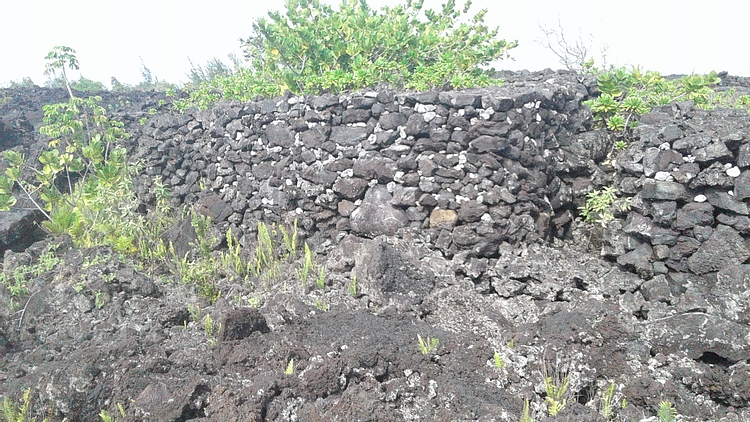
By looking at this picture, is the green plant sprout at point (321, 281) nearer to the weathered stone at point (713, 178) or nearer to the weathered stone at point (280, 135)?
the weathered stone at point (280, 135)

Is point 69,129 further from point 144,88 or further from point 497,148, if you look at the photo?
point 144,88

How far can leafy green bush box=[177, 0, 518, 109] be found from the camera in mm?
6965

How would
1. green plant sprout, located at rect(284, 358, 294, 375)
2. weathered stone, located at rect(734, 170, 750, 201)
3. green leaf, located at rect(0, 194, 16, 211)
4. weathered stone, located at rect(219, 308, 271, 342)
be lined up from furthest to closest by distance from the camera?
green leaf, located at rect(0, 194, 16, 211), weathered stone, located at rect(734, 170, 750, 201), weathered stone, located at rect(219, 308, 271, 342), green plant sprout, located at rect(284, 358, 294, 375)

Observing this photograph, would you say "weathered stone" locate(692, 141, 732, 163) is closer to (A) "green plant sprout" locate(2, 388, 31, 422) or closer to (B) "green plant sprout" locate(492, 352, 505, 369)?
(B) "green plant sprout" locate(492, 352, 505, 369)

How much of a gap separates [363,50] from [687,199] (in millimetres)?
4550

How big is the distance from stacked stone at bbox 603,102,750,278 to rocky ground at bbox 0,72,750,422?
17 millimetres

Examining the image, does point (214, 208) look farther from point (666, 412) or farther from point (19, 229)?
point (666, 412)

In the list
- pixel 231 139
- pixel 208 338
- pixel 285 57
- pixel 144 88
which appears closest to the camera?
pixel 208 338

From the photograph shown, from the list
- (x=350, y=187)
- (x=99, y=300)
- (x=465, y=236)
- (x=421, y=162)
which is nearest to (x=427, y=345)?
(x=465, y=236)

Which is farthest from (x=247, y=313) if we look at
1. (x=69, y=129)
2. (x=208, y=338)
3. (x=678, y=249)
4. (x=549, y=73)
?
(x=549, y=73)

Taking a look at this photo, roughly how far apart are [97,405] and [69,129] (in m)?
5.06

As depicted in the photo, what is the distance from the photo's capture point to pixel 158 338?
4824 millimetres

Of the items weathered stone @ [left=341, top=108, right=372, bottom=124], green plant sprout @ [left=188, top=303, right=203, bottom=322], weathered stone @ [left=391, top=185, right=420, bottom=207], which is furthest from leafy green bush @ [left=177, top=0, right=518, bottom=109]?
green plant sprout @ [left=188, top=303, right=203, bottom=322]

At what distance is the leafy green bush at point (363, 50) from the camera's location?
696 centimetres
